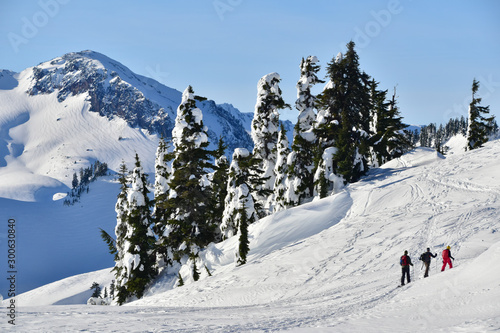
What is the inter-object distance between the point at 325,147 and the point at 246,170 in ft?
36.1

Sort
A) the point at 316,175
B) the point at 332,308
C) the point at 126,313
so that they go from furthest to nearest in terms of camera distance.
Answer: the point at 316,175, the point at 332,308, the point at 126,313

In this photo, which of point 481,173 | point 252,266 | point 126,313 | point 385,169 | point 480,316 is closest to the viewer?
point 480,316

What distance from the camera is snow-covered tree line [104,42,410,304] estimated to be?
26547mm

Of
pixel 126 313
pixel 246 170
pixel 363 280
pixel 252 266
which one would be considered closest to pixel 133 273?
pixel 252 266

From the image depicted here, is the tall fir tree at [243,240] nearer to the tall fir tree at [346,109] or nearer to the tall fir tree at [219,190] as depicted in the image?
the tall fir tree at [219,190]

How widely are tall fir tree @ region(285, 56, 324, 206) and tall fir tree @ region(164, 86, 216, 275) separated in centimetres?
948

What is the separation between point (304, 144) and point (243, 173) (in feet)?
28.0

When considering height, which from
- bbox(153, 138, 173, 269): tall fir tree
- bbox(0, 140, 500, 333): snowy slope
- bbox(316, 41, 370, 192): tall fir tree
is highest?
bbox(316, 41, 370, 192): tall fir tree

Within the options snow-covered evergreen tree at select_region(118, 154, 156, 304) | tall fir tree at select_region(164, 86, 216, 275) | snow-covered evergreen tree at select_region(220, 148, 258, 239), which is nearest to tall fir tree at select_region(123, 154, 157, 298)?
snow-covered evergreen tree at select_region(118, 154, 156, 304)

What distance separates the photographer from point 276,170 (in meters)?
35.0

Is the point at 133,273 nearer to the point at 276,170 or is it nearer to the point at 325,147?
the point at 276,170

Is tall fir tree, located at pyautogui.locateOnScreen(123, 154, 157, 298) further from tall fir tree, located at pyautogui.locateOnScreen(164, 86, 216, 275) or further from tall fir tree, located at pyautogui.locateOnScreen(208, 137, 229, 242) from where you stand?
tall fir tree, located at pyautogui.locateOnScreen(208, 137, 229, 242)

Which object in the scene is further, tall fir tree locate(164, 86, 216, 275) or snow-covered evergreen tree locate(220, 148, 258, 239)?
snow-covered evergreen tree locate(220, 148, 258, 239)

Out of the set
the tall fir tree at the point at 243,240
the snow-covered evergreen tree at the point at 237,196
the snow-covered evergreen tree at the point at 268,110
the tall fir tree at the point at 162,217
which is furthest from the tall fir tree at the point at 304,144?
the tall fir tree at the point at 162,217
